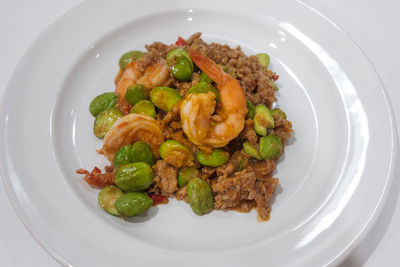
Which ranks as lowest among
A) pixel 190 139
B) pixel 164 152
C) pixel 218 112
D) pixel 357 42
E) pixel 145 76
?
pixel 164 152

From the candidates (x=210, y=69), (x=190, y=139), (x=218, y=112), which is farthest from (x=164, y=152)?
(x=210, y=69)

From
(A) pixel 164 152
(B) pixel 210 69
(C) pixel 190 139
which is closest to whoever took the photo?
(C) pixel 190 139

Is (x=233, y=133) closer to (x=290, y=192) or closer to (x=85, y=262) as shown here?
(x=290, y=192)

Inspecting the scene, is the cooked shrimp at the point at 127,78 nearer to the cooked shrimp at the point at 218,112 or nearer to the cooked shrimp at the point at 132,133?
the cooked shrimp at the point at 132,133

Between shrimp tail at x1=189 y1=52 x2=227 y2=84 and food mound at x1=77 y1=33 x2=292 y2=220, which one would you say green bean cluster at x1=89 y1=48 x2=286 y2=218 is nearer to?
food mound at x1=77 y1=33 x2=292 y2=220

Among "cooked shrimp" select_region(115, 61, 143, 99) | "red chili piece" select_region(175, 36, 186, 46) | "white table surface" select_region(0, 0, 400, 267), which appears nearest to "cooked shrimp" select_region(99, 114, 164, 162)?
"cooked shrimp" select_region(115, 61, 143, 99)

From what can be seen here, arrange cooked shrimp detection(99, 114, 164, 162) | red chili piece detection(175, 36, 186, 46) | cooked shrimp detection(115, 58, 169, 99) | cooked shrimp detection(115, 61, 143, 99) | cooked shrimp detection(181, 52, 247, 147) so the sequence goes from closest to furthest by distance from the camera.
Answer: cooked shrimp detection(181, 52, 247, 147) → cooked shrimp detection(99, 114, 164, 162) → cooked shrimp detection(115, 58, 169, 99) → cooked shrimp detection(115, 61, 143, 99) → red chili piece detection(175, 36, 186, 46)

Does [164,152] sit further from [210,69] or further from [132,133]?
[210,69]

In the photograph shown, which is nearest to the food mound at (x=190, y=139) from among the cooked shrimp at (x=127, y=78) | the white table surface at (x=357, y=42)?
the cooked shrimp at (x=127, y=78)
